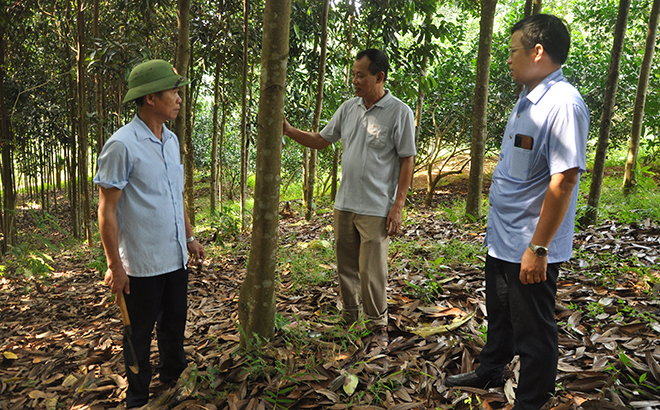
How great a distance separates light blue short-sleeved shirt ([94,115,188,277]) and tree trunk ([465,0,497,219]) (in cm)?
443

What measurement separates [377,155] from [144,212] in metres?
1.47

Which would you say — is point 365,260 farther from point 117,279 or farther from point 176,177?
point 117,279

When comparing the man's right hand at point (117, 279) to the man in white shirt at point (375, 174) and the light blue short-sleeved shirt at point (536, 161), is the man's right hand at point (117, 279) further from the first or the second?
the light blue short-sleeved shirt at point (536, 161)

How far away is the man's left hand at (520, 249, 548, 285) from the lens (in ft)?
5.70

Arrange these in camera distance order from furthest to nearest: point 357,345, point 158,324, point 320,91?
1. point 320,91
2. point 357,345
3. point 158,324

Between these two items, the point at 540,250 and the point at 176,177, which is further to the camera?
the point at 176,177

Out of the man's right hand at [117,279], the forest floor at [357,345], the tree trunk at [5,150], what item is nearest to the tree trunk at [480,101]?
the forest floor at [357,345]

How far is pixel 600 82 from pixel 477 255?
7.65 metres

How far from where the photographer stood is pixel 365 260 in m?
2.73

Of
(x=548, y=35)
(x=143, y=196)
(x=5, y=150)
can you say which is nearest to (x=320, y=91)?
(x=143, y=196)

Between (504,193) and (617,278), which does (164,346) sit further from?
(617,278)

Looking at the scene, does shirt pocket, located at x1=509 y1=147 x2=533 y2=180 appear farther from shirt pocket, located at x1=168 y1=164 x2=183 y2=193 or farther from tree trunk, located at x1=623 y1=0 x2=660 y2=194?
tree trunk, located at x1=623 y1=0 x2=660 y2=194

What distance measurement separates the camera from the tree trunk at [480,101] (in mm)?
5473

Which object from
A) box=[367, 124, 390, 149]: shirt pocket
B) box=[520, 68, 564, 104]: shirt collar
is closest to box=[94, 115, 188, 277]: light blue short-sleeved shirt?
box=[367, 124, 390, 149]: shirt pocket
